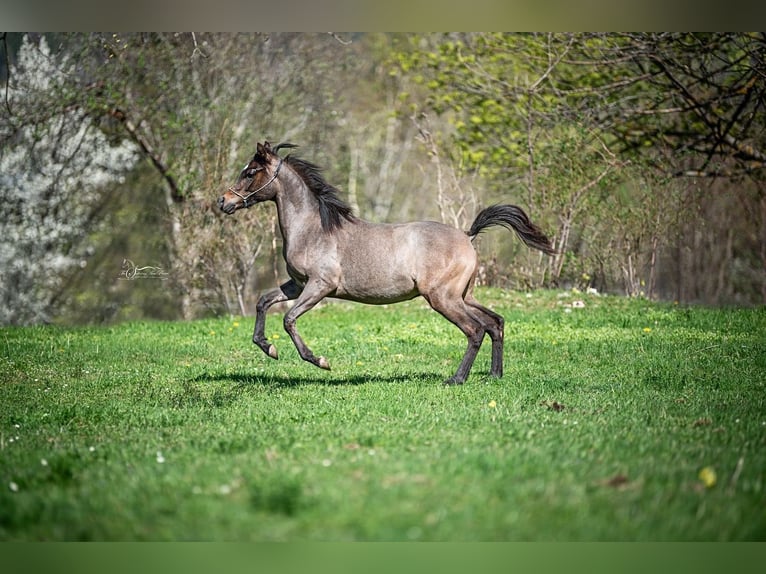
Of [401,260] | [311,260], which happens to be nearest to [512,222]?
[401,260]

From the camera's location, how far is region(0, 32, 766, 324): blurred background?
630 inches

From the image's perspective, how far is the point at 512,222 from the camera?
903 cm

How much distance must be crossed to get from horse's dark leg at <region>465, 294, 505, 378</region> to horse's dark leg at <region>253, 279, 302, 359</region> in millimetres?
1758

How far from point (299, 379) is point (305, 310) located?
913 mm

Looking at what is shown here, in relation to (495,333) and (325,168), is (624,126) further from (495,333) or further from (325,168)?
(495,333)

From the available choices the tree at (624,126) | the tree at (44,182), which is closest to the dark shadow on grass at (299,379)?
the tree at (624,126)

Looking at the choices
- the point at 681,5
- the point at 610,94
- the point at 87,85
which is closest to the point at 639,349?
the point at 681,5

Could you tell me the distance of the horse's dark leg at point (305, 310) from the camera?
27.7ft

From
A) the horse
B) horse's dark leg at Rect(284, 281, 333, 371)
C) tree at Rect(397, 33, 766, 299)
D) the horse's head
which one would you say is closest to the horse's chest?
the horse

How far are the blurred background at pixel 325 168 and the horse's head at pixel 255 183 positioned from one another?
17.8 ft

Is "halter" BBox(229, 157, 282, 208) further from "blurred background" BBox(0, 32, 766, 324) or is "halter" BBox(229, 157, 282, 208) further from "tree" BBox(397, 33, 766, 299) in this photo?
"tree" BBox(397, 33, 766, 299)

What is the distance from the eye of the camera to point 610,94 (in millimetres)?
18297

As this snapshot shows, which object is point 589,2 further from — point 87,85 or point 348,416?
point 87,85

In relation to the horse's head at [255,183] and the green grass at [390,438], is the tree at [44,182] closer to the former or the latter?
the green grass at [390,438]
